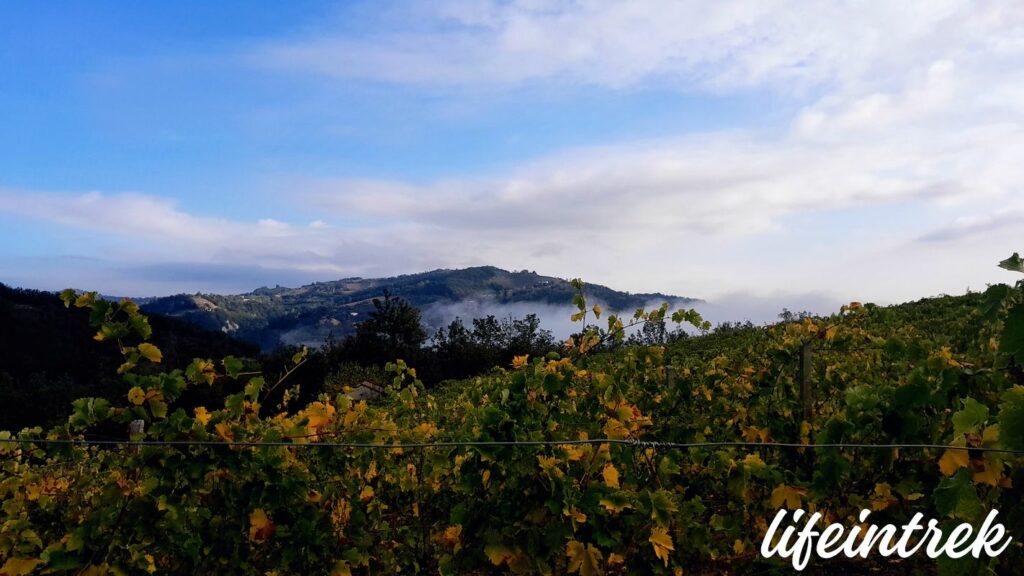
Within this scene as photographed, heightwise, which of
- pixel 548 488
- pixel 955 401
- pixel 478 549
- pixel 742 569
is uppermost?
pixel 955 401

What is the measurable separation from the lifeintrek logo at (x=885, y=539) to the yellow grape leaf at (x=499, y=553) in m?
1.22

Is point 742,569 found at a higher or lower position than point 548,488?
lower

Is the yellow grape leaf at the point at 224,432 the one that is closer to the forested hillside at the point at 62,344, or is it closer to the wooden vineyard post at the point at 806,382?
the wooden vineyard post at the point at 806,382

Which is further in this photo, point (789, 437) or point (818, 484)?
point (789, 437)

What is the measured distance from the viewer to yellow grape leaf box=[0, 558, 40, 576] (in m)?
3.09

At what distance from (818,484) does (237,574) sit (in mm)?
2930

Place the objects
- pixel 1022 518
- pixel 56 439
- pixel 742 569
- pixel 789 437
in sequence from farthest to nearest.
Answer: pixel 789 437
pixel 742 569
pixel 56 439
pixel 1022 518

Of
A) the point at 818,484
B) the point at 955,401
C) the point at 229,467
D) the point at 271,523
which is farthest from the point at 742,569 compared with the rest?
the point at 229,467

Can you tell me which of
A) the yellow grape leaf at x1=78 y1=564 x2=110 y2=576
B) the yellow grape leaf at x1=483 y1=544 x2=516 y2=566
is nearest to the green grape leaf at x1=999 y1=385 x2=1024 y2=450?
the yellow grape leaf at x1=483 y1=544 x2=516 y2=566

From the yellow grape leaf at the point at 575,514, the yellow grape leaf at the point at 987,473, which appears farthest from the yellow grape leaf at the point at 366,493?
the yellow grape leaf at the point at 987,473

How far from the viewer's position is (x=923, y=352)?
11.4 ft

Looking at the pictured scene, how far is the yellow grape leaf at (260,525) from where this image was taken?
3.31m

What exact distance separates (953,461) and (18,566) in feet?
13.2

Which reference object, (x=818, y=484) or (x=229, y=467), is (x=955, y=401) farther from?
(x=229, y=467)
